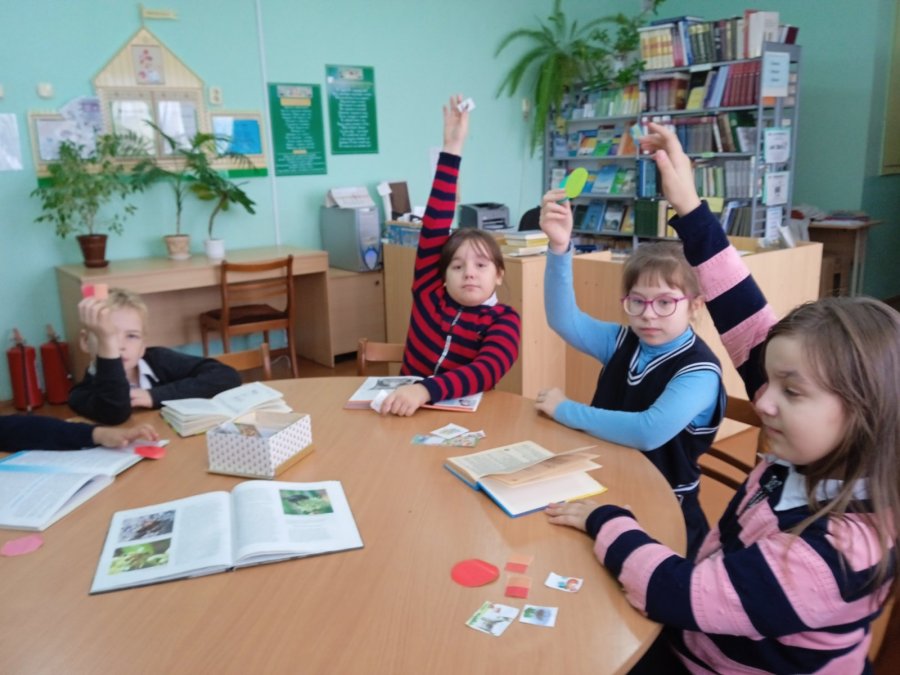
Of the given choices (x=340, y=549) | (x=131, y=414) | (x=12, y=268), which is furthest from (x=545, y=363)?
(x=12, y=268)

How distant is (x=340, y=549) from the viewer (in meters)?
1.12

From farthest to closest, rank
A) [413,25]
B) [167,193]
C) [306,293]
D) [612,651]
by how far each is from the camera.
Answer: [413,25]
[306,293]
[167,193]
[612,651]

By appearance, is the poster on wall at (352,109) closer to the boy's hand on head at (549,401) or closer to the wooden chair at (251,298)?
the wooden chair at (251,298)

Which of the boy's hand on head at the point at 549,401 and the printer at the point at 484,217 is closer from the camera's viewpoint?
the boy's hand on head at the point at 549,401

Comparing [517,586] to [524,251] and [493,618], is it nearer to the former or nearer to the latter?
[493,618]

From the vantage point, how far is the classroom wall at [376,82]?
406cm

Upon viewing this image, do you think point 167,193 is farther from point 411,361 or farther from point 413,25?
point 411,361

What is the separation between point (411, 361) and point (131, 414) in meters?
0.80

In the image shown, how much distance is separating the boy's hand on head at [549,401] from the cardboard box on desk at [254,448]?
1.83ft

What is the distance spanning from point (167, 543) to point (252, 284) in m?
3.13

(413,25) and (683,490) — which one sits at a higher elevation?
(413,25)

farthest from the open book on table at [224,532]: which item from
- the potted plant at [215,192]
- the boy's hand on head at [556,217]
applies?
the potted plant at [215,192]

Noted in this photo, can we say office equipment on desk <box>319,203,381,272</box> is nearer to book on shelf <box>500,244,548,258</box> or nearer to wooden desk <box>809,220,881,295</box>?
book on shelf <box>500,244,548,258</box>

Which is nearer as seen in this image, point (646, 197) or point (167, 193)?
point (167, 193)
